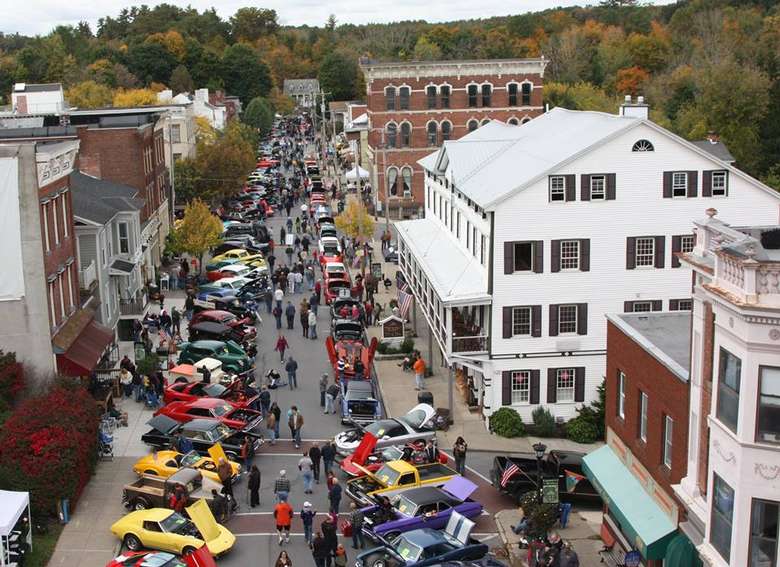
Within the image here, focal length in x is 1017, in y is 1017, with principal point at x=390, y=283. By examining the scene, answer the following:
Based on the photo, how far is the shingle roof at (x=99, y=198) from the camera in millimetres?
45787

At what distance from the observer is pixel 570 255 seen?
37.4 meters

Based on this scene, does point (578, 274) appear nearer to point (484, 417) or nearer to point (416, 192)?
point (484, 417)

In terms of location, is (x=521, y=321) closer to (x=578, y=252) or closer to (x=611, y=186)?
(x=578, y=252)

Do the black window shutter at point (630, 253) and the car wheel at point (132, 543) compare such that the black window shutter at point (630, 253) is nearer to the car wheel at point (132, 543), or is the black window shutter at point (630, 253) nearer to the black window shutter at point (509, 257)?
the black window shutter at point (509, 257)

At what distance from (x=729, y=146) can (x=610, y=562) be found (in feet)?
182

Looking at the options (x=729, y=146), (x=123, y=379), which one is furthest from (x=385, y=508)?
(x=729, y=146)

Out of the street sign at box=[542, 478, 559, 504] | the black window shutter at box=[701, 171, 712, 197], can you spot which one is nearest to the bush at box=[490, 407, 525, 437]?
the street sign at box=[542, 478, 559, 504]

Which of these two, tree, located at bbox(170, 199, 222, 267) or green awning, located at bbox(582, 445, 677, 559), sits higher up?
tree, located at bbox(170, 199, 222, 267)

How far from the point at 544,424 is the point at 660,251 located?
7.75m

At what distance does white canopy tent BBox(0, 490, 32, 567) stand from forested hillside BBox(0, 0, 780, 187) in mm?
55244

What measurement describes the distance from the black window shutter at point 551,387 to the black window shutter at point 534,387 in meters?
0.41

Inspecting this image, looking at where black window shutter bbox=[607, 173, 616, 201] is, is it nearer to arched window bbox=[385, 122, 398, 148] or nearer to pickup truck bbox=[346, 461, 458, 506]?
pickup truck bbox=[346, 461, 458, 506]

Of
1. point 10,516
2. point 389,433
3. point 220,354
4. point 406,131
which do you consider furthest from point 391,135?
point 10,516

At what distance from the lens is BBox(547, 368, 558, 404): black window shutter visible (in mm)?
37656
